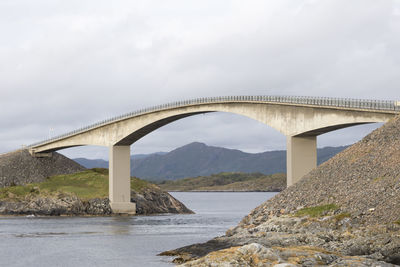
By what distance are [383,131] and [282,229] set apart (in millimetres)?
16288

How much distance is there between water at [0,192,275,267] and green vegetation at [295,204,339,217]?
1155cm

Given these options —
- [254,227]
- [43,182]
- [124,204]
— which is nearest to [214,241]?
[254,227]

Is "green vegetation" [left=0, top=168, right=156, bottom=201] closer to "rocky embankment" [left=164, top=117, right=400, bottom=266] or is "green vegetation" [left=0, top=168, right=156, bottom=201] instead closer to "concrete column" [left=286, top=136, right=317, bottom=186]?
"concrete column" [left=286, top=136, right=317, bottom=186]

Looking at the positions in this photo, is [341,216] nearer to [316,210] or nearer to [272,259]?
[316,210]

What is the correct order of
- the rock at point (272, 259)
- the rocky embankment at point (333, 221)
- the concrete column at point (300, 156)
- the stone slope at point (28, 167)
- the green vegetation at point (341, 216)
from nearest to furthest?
the rock at point (272, 259) < the rocky embankment at point (333, 221) < the green vegetation at point (341, 216) < the concrete column at point (300, 156) < the stone slope at point (28, 167)

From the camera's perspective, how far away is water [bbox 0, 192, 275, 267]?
4875 centimetres

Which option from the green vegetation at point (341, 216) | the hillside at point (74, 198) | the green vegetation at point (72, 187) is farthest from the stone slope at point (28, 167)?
the green vegetation at point (341, 216)

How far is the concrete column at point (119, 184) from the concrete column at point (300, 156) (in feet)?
123

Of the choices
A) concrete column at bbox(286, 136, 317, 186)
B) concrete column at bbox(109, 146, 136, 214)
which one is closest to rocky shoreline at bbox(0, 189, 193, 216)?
concrete column at bbox(109, 146, 136, 214)

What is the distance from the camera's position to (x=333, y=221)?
46281 millimetres

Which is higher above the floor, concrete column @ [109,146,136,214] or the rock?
concrete column @ [109,146,136,214]

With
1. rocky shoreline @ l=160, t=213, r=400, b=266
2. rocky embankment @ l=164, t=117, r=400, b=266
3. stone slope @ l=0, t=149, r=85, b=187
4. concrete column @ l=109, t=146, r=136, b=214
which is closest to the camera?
rocky shoreline @ l=160, t=213, r=400, b=266

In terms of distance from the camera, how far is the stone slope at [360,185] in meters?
46.1

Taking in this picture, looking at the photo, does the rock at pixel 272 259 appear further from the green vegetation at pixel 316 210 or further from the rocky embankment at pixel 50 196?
the rocky embankment at pixel 50 196
